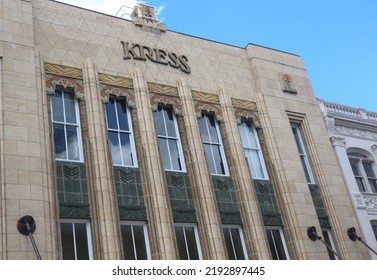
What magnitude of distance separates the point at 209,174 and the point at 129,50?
20.0ft

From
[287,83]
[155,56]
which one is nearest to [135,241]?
[155,56]

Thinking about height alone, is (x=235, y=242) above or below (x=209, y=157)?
below

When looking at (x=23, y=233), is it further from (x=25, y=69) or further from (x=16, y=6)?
(x=16, y=6)

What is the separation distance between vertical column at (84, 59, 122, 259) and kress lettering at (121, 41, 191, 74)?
2.19 m

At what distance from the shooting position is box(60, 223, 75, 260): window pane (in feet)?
50.4

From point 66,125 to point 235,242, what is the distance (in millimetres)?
7572

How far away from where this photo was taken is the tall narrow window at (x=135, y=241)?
16475 millimetres

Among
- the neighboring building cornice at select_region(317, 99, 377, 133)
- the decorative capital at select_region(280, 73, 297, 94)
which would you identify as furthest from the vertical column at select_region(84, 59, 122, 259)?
the neighboring building cornice at select_region(317, 99, 377, 133)

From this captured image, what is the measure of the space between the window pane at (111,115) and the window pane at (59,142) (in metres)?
1.84

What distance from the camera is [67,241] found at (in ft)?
51.3

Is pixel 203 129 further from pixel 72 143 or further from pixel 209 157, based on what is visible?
pixel 72 143

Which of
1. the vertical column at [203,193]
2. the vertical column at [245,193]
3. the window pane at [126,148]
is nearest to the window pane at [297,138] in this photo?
the vertical column at [245,193]

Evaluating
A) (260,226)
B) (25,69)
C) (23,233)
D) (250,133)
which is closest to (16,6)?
(25,69)

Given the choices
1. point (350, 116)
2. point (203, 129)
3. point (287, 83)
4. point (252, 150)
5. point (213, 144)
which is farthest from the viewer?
point (350, 116)
